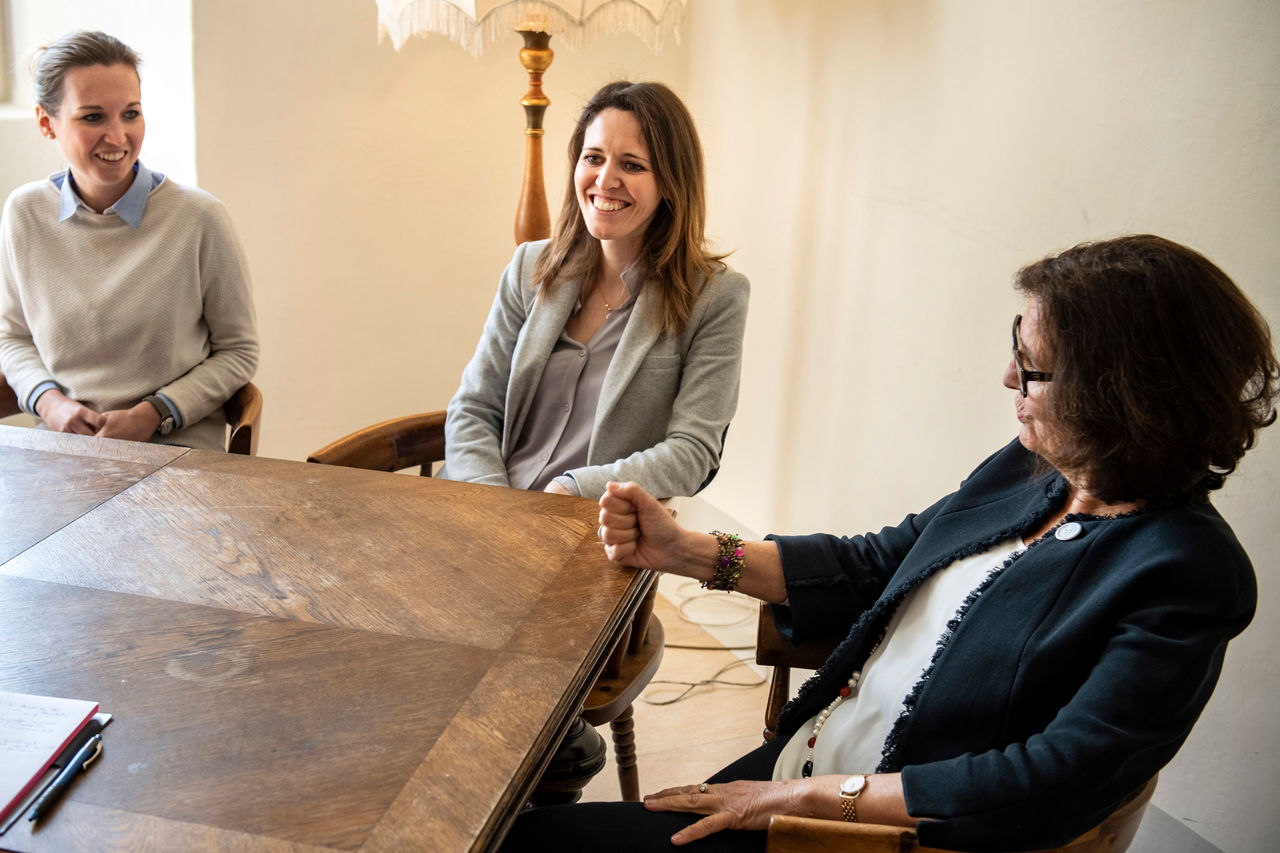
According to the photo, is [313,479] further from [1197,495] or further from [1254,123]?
[1254,123]

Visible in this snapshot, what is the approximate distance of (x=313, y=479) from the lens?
5.70 ft

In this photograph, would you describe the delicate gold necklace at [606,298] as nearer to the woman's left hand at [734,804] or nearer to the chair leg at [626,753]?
the chair leg at [626,753]

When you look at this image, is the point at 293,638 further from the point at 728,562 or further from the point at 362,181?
the point at 362,181

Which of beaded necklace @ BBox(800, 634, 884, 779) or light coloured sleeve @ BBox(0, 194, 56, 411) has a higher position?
light coloured sleeve @ BBox(0, 194, 56, 411)

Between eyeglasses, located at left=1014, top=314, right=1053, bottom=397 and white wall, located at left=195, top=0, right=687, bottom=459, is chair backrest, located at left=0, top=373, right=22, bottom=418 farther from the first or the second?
eyeglasses, located at left=1014, top=314, right=1053, bottom=397

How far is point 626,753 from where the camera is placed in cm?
210

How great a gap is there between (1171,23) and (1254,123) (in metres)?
0.24

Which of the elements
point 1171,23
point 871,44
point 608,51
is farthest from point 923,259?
point 608,51

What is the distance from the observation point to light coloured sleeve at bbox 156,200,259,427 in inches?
92.7

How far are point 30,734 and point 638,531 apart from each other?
771mm

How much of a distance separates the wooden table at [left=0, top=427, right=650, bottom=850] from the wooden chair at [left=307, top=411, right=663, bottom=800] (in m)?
0.22

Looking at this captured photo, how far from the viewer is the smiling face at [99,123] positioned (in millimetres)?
2234

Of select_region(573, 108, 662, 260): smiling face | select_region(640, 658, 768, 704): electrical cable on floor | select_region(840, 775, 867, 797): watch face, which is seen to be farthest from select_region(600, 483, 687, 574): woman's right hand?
select_region(640, 658, 768, 704): electrical cable on floor

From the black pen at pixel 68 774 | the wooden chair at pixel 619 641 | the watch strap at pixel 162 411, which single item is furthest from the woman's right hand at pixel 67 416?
the black pen at pixel 68 774
